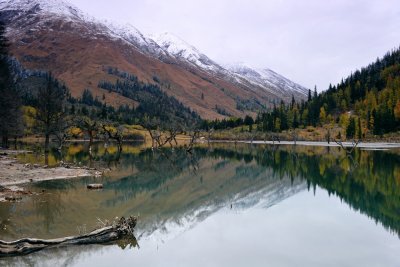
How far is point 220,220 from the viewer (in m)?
23.8

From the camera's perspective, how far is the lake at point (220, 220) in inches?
645

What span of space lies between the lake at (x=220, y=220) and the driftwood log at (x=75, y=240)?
31cm

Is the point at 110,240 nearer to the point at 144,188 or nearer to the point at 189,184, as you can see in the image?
the point at 144,188

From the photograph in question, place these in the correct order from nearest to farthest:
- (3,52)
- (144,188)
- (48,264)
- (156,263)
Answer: (48,264)
(156,263)
(144,188)
(3,52)

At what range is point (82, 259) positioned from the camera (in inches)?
612

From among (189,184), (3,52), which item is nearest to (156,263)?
(189,184)

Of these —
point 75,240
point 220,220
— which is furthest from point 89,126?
point 75,240

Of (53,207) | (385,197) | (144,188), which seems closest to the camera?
(53,207)

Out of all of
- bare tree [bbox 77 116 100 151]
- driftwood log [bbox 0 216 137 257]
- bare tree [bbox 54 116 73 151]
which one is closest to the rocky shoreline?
driftwood log [bbox 0 216 137 257]

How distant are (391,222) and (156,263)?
14.0 m

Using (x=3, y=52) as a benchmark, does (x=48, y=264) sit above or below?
below

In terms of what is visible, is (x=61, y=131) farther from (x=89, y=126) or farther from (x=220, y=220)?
(x=220, y=220)

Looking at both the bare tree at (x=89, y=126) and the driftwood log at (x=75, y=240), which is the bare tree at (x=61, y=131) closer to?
the bare tree at (x=89, y=126)

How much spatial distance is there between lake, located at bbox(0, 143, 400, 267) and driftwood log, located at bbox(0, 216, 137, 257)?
31cm
